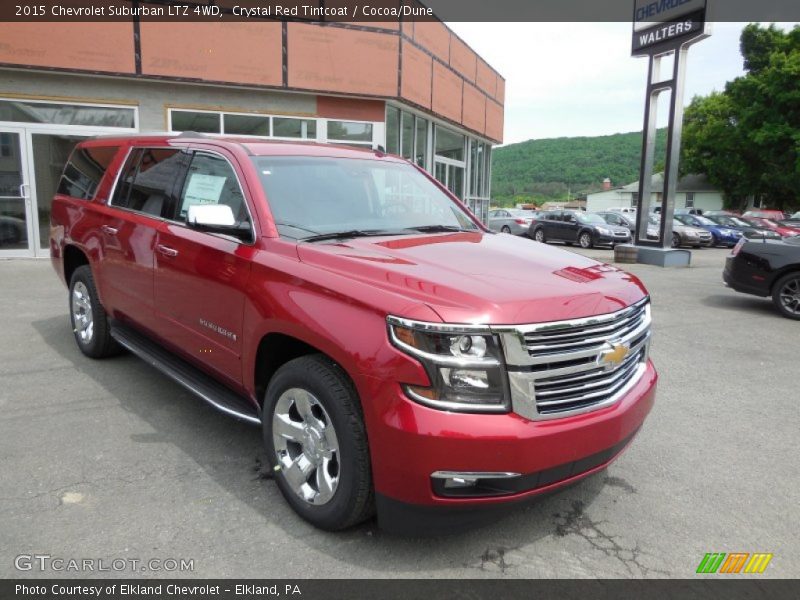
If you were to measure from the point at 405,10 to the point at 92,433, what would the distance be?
44.3 feet

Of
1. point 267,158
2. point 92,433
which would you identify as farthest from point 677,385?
point 92,433

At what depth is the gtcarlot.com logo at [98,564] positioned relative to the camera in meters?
2.59

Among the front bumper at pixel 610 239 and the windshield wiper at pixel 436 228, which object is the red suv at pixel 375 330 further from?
the front bumper at pixel 610 239

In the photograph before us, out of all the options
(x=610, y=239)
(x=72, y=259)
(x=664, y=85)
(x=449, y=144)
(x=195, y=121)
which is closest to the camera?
(x=72, y=259)

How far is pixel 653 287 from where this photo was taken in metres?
11.3

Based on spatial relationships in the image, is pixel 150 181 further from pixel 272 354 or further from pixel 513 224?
pixel 513 224

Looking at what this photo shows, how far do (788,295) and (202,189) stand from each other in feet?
27.7

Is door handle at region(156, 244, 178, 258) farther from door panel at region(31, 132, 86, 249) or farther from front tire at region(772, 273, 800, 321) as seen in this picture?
door panel at region(31, 132, 86, 249)

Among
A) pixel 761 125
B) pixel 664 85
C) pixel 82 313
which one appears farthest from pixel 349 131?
pixel 761 125

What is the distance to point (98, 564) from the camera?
262 cm

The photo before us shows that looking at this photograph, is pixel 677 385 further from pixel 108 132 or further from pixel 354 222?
pixel 108 132

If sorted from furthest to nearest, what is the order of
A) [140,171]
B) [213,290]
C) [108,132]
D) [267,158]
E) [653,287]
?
[108,132], [653,287], [140,171], [267,158], [213,290]

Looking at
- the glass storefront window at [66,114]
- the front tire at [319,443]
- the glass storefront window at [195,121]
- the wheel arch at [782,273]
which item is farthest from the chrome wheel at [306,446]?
the glass storefront window at [66,114]

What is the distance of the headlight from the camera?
2.38 metres
